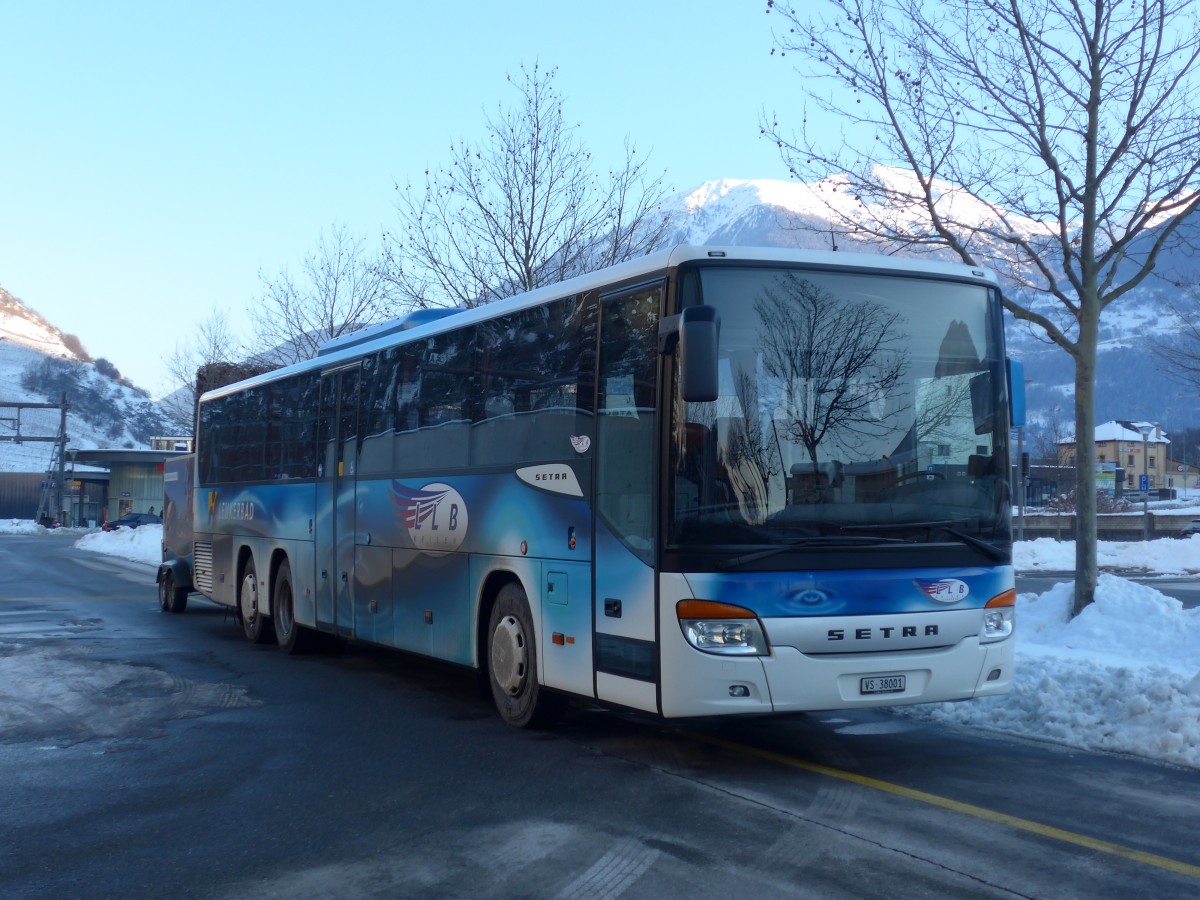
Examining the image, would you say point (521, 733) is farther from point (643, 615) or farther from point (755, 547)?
point (755, 547)

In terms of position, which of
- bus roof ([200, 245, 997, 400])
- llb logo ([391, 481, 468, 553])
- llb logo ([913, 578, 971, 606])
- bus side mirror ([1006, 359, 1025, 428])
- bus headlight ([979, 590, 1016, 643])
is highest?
bus roof ([200, 245, 997, 400])

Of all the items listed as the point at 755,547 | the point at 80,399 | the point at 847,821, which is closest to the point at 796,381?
the point at 755,547

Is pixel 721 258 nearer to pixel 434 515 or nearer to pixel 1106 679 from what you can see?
pixel 434 515

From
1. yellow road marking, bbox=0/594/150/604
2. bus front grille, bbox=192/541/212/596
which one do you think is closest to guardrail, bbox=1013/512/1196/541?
yellow road marking, bbox=0/594/150/604

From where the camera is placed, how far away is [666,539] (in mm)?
7422

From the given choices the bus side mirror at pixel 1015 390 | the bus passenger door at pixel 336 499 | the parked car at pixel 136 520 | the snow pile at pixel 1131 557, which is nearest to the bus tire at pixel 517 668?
the bus passenger door at pixel 336 499

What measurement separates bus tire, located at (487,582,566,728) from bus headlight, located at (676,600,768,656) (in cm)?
190

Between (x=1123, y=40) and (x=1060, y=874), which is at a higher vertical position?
(x=1123, y=40)

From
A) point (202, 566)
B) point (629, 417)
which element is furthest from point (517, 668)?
point (202, 566)

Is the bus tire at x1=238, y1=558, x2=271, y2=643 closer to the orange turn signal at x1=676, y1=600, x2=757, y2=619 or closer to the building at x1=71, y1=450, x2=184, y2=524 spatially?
the orange turn signal at x1=676, y1=600, x2=757, y2=619

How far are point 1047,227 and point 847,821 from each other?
34.4 ft

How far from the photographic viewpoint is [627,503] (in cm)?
787

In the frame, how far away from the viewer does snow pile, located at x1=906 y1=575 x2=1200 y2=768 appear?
8.32 meters

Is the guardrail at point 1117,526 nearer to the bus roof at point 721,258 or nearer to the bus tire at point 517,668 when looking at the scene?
the bus roof at point 721,258
